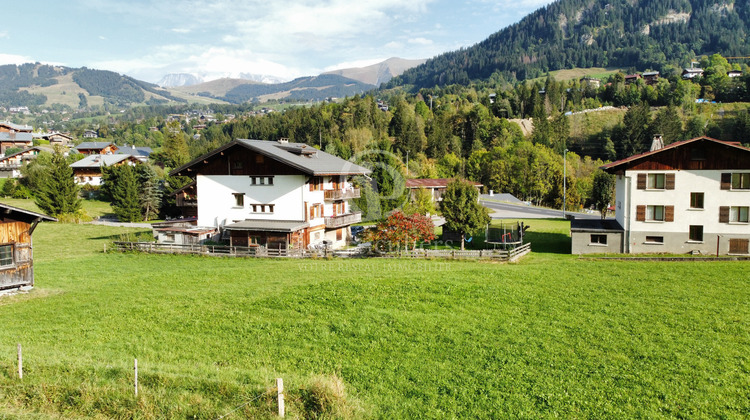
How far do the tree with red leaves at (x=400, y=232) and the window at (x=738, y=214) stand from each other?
68.2ft

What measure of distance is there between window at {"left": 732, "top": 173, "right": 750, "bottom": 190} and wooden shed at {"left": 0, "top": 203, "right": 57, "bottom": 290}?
137 feet

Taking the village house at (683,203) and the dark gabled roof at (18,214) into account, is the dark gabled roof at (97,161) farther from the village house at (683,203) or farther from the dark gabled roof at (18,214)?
the village house at (683,203)

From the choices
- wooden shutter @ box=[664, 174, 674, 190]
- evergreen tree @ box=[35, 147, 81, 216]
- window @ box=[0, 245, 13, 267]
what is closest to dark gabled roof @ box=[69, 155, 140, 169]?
evergreen tree @ box=[35, 147, 81, 216]

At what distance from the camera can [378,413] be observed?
10891 mm

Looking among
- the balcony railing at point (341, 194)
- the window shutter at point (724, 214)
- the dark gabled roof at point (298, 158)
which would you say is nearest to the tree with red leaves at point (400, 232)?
the dark gabled roof at point (298, 158)

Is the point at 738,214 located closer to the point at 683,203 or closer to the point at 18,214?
the point at 683,203

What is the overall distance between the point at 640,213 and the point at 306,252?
24.9 metres

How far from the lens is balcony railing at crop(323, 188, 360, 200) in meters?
41.9

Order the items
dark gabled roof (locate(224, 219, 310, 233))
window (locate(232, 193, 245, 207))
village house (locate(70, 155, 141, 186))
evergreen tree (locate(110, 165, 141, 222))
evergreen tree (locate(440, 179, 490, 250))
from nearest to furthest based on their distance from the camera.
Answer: dark gabled roof (locate(224, 219, 310, 233)), evergreen tree (locate(440, 179, 490, 250)), window (locate(232, 193, 245, 207)), evergreen tree (locate(110, 165, 141, 222)), village house (locate(70, 155, 141, 186))

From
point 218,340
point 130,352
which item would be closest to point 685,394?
point 218,340

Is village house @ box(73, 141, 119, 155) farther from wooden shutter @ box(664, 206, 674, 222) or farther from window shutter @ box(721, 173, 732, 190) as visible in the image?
window shutter @ box(721, 173, 732, 190)

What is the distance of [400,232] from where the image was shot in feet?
109

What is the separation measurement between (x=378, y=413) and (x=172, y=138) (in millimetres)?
116379

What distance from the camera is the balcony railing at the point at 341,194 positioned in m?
41.9
